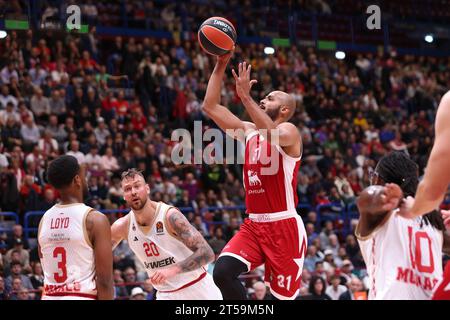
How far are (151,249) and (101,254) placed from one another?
150cm

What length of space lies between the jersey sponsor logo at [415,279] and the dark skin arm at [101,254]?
2.10m

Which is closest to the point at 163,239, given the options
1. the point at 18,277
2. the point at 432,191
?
the point at 432,191

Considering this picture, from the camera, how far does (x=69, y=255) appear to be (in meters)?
5.93

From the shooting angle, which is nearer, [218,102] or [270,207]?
[270,207]

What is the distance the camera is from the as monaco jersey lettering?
7.63 meters

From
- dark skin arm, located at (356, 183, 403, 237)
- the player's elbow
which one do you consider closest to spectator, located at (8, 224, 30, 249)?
dark skin arm, located at (356, 183, 403, 237)

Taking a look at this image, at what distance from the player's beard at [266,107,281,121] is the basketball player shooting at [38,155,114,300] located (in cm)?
245

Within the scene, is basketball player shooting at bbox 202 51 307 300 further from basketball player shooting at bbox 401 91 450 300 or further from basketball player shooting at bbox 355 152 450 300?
basketball player shooting at bbox 401 91 450 300

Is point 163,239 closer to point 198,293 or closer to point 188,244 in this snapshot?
point 188,244

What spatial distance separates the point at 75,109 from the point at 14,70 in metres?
1.44

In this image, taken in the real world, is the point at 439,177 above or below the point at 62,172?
below

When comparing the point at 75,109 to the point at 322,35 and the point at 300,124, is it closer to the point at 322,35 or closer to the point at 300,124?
the point at 300,124

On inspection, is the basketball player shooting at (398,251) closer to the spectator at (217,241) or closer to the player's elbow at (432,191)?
the player's elbow at (432,191)

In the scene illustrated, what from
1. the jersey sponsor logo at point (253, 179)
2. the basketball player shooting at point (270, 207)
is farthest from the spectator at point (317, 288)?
the jersey sponsor logo at point (253, 179)
